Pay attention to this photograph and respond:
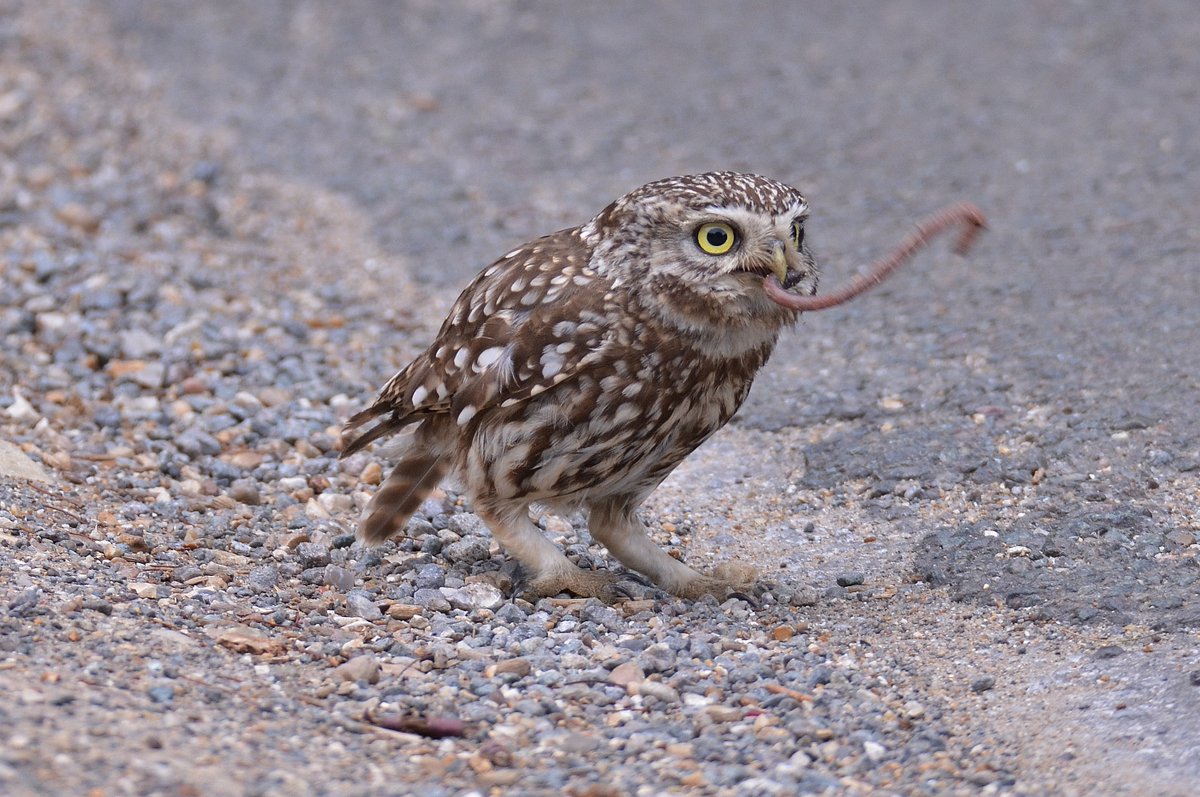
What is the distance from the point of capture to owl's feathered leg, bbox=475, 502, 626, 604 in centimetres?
434

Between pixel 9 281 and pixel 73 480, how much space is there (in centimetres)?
A: 230

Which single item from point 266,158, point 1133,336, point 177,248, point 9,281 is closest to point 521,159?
point 266,158

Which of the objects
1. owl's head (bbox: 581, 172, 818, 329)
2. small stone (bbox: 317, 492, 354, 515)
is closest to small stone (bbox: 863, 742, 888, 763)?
owl's head (bbox: 581, 172, 818, 329)

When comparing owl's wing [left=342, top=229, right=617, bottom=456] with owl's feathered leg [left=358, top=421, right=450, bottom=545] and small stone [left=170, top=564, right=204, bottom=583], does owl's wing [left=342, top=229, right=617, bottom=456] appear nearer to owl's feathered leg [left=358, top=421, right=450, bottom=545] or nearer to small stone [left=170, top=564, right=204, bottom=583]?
owl's feathered leg [left=358, top=421, right=450, bottom=545]

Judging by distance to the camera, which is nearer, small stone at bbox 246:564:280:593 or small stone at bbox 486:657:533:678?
small stone at bbox 486:657:533:678

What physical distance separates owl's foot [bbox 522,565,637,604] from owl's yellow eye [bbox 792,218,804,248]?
118 centimetres

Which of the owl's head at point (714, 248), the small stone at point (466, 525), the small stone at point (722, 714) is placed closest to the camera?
the small stone at point (722, 714)

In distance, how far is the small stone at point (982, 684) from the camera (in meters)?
3.77

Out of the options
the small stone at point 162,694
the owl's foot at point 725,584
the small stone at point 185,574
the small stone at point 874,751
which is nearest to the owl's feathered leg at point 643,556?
the owl's foot at point 725,584

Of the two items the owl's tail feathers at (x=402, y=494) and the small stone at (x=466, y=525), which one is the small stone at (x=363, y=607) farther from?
the small stone at (x=466, y=525)

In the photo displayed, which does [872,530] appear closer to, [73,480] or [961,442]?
A: [961,442]

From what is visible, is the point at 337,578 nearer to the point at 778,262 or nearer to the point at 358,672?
the point at 358,672

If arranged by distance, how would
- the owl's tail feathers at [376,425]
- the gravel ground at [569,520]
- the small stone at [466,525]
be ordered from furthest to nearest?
the small stone at [466,525], the owl's tail feathers at [376,425], the gravel ground at [569,520]

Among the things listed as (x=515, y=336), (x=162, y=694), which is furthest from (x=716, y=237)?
(x=162, y=694)
